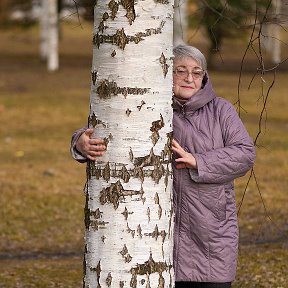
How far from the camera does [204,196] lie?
16.7ft

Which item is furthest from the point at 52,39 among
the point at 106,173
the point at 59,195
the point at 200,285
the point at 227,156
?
the point at 106,173

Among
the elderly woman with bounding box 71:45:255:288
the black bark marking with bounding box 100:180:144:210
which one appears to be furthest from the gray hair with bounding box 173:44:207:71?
the black bark marking with bounding box 100:180:144:210

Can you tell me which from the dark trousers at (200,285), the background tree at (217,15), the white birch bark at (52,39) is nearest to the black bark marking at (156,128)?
the dark trousers at (200,285)

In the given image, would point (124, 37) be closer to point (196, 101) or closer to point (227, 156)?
point (196, 101)

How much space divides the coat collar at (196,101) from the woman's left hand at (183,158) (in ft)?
0.78

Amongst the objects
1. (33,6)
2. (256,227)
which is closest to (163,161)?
(256,227)

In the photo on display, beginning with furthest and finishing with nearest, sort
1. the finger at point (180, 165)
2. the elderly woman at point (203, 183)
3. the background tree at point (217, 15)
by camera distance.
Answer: the background tree at point (217, 15) → the elderly woman at point (203, 183) → the finger at point (180, 165)

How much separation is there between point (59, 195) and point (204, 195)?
26.7 feet

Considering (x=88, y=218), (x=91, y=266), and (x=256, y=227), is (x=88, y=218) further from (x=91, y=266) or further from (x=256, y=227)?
(x=256, y=227)

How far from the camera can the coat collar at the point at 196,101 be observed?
16.7ft

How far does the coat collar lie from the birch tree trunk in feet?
1.35

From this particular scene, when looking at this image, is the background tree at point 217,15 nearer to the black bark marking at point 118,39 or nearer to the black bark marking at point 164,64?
the black bark marking at point 164,64

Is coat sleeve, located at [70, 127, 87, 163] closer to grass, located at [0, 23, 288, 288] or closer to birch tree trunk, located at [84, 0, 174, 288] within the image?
birch tree trunk, located at [84, 0, 174, 288]

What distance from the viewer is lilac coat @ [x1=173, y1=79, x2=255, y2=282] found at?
5.07m
